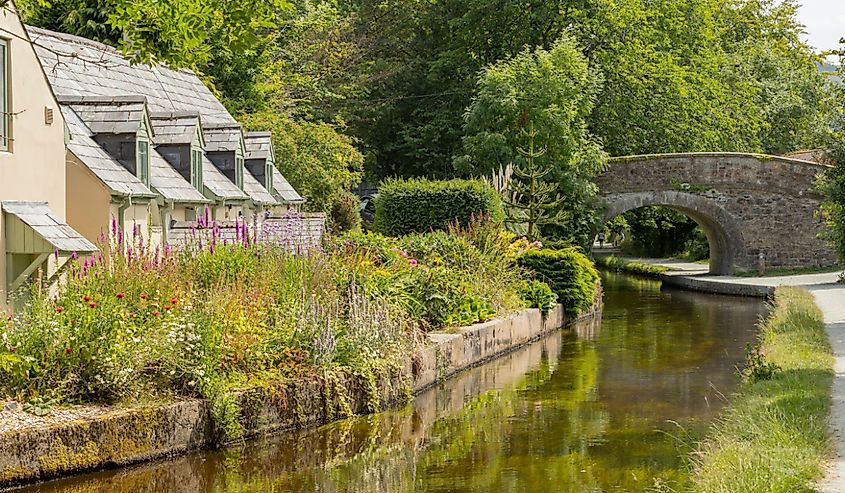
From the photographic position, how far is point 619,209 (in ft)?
105

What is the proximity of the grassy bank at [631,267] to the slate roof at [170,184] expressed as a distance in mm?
20458

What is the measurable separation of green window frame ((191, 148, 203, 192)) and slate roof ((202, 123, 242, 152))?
6.14ft

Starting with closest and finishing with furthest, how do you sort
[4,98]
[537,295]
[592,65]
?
1. [4,98]
2. [537,295]
3. [592,65]

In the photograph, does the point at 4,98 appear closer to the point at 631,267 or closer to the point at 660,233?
the point at 631,267

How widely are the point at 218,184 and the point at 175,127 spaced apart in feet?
5.56

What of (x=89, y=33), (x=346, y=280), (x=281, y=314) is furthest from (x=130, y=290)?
(x=89, y=33)

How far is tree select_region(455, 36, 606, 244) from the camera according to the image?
30156mm

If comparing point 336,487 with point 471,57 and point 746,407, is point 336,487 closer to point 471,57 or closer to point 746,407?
point 746,407

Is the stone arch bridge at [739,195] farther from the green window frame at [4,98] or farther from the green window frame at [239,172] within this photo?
the green window frame at [4,98]

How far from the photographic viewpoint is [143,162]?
636 inches

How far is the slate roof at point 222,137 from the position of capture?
807 inches

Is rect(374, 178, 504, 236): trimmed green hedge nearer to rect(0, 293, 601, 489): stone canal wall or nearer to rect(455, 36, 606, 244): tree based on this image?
rect(455, 36, 606, 244): tree

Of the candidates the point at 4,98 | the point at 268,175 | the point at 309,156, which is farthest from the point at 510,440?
the point at 309,156

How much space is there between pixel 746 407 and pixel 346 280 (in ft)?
16.5
